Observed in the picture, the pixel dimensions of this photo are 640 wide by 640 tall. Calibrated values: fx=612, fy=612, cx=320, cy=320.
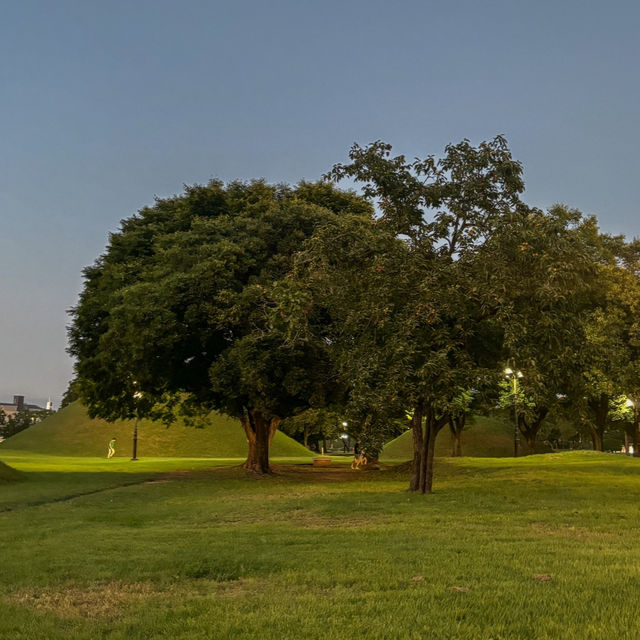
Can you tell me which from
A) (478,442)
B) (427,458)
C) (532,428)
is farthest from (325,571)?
(478,442)

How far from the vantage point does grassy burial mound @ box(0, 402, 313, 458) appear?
7419cm

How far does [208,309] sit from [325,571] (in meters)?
17.1

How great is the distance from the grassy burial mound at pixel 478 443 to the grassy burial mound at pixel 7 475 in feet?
169

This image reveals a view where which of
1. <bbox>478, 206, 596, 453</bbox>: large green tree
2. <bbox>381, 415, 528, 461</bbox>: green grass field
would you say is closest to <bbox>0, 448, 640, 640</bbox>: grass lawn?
<bbox>478, 206, 596, 453</bbox>: large green tree

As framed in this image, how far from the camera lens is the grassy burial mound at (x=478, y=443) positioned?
240ft

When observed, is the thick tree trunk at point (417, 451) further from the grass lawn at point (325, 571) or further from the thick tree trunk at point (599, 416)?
the thick tree trunk at point (599, 416)

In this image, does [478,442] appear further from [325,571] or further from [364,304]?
[325,571]

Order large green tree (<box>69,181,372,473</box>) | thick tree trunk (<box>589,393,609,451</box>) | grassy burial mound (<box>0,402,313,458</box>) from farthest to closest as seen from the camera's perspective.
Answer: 1. grassy burial mound (<box>0,402,313,458</box>)
2. thick tree trunk (<box>589,393,609,451</box>)
3. large green tree (<box>69,181,372,473</box>)

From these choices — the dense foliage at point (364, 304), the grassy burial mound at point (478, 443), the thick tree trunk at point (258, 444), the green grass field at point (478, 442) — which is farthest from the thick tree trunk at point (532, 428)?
the dense foliage at point (364, 304)

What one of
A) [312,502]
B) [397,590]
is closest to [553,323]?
[312,502]

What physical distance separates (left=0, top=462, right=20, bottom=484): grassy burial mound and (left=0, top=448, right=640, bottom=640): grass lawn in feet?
32.1

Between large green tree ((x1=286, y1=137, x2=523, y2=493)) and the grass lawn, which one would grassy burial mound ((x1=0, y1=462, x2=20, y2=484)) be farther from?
large green tree ((x1=286, y1=137, x2=523, y2=493))

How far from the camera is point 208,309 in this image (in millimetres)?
23562

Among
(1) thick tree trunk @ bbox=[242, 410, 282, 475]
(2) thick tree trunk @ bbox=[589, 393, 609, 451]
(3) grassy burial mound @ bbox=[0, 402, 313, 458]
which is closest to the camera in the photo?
(1) thick tree trunk @ bbox=[242, 410, 282, 475]
